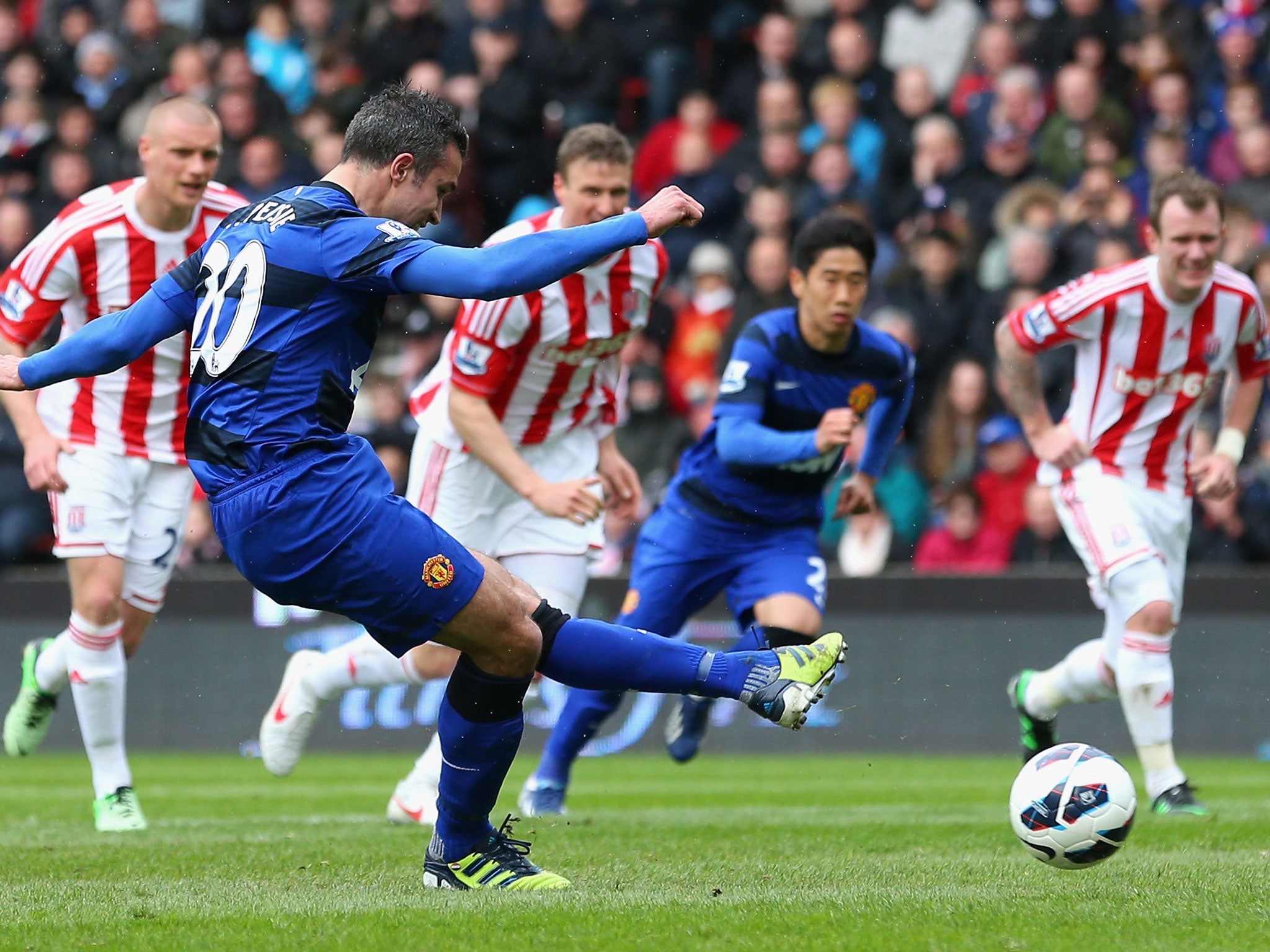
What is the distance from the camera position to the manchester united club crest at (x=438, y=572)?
5.06 meters

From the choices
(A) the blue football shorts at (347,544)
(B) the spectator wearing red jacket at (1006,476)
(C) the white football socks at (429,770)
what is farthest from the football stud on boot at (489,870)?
(B) the spectator wearing red jacket at (1006,476)

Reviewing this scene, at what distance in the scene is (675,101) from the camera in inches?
623

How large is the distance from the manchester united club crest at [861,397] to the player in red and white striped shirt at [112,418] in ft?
8.91

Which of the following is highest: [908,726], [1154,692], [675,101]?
[675,101]

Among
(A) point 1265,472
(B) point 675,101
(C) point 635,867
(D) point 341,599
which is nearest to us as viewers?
(D) point 341,599

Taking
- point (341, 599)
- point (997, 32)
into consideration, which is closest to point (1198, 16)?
point (997, 32)

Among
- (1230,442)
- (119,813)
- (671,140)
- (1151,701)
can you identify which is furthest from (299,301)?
(671,140)

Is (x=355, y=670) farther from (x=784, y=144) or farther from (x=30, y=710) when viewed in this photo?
(x=784, y=144)

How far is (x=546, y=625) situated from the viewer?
536 centimetres

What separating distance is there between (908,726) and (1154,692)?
4.32 metres

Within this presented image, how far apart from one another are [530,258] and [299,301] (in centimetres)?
71

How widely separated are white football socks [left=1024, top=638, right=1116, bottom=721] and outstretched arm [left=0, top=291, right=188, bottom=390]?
15.0 feet

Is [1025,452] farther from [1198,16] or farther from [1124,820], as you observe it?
[1124,820]

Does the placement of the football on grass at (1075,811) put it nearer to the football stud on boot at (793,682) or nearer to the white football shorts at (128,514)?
the football stud on boot at (793,682)
